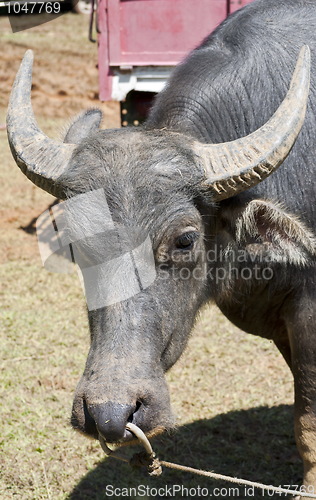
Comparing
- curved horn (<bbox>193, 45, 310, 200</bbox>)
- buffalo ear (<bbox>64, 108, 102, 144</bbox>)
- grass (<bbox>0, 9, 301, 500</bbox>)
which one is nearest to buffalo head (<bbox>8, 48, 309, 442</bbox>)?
curved horn (<bbox>193, 45, 310, 200</bbox>)

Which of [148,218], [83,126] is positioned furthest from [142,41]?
[148,218]

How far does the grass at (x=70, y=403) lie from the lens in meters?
4.57

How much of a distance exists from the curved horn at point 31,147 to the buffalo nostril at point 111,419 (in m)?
1.11

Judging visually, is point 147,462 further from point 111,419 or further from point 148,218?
point 148,218

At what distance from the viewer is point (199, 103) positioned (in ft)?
12.3

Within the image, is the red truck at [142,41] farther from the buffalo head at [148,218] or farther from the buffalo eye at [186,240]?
the buffalo eye at [186,240]

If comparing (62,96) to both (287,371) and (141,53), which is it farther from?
(287,371)

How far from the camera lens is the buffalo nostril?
109 inches

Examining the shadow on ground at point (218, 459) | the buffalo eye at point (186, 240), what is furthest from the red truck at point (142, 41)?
the buffalo eye at point (186, 240)

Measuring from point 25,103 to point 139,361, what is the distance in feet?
4.99

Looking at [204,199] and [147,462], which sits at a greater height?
[204,199]

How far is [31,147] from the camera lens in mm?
3443

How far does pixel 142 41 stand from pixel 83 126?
4888mm

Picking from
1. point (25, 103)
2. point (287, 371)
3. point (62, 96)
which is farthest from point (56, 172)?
point (62, 96)
